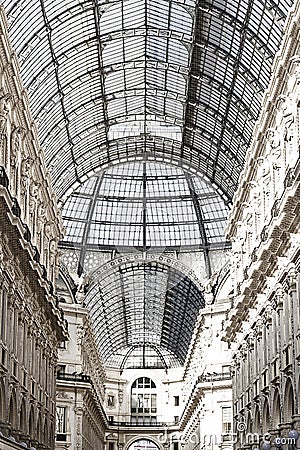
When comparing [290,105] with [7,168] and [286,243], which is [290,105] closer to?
[286,243]

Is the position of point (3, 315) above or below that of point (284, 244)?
below

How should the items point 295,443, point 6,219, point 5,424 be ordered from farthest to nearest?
point 5,424, point 6,219, point 295,443

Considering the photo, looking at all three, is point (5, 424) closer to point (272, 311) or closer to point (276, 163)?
point (272, 311)

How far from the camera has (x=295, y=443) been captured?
3853 cm

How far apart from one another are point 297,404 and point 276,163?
44.7ft

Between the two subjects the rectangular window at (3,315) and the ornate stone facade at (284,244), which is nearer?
the ornate stone facade at (284,244)

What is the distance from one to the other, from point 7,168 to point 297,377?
17446mm

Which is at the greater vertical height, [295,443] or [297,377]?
[297,377]

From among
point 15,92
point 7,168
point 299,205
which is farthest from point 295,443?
point 15,92

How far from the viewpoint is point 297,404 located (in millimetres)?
40031

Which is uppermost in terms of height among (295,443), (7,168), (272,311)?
(7,168)

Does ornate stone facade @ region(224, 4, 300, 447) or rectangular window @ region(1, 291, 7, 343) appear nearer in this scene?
ornate stone facade @ region(224, 4, 300, 447)

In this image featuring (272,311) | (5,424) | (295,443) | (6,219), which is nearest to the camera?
(295,443)

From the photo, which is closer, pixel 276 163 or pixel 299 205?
pixel 299 205
